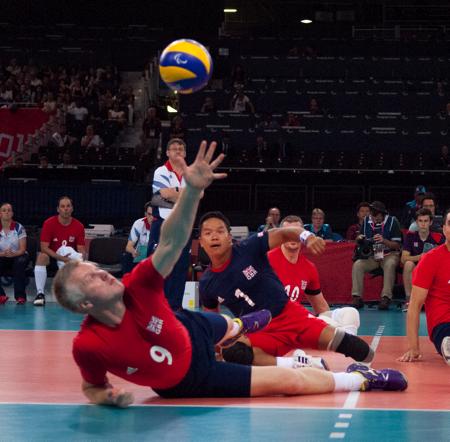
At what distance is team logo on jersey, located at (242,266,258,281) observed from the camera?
7.57 metres

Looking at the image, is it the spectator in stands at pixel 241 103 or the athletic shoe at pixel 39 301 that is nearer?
the athletic shoe at pixel 39 301

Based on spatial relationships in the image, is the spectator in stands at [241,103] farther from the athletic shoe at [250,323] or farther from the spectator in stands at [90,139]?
the athletic shoe at [250,323]

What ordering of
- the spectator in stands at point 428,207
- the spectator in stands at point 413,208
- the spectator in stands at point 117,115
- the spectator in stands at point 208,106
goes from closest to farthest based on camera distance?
the spectator in stands at point 428,207 → the spectator in stands at point 413,208 → the spectator in stands at point 208,106 → the spectator in stands at point 117,115

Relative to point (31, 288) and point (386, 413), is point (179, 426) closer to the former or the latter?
point (386, 413)

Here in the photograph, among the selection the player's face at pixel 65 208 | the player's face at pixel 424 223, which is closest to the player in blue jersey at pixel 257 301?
the player's face at pixel 424 223

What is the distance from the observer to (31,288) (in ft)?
58.5

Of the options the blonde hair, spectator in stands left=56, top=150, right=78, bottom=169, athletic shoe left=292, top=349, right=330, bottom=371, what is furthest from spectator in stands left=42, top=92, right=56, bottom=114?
the blonde hair

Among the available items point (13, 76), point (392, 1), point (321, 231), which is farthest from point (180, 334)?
point (392, 1)

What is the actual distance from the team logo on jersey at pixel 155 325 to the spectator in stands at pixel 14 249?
951cm

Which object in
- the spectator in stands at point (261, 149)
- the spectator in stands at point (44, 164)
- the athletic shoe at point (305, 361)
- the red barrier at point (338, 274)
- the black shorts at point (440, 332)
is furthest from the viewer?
the spectator in stands at point (44, 164)

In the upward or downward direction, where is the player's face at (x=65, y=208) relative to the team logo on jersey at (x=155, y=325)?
upward

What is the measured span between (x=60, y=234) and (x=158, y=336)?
9.88 metres

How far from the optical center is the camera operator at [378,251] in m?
15.2

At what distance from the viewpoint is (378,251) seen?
50.2 feet
